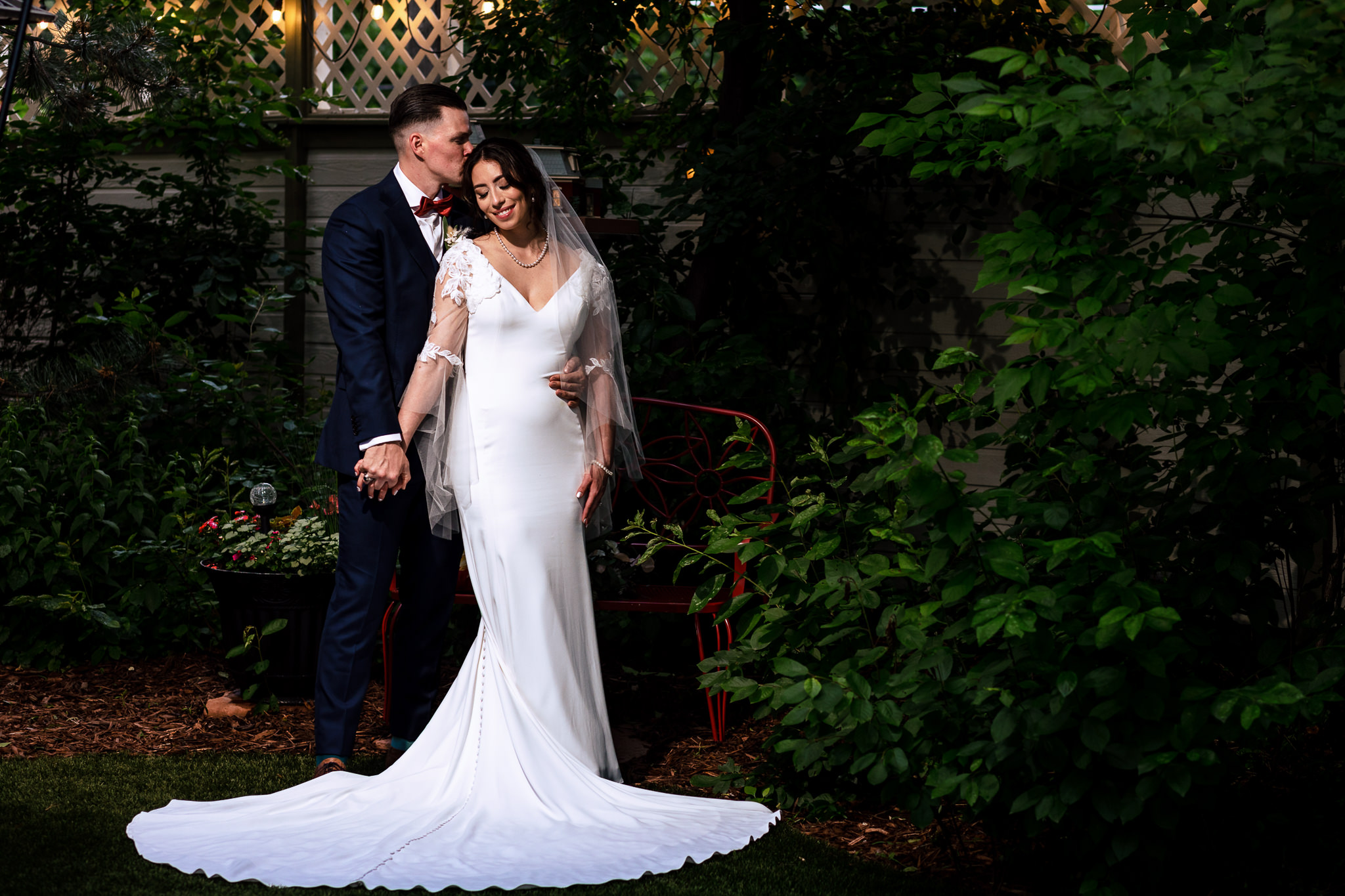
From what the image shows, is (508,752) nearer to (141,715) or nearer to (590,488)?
(590,488)

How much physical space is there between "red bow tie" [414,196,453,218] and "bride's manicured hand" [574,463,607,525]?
2.66 feet

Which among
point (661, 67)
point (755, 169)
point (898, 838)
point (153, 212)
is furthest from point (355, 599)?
point (153, 212)

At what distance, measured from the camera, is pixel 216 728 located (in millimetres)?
3865

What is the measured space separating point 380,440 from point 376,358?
0.73 feet

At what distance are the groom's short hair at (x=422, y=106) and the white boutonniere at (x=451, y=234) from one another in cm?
28

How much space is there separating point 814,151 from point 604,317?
1.78 meters

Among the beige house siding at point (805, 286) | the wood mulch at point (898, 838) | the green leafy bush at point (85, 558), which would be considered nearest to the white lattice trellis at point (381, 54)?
the beige house siding at point (805, 286)

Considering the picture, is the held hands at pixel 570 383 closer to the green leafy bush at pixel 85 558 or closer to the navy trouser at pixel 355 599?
the navy trouser at pixel 355 599

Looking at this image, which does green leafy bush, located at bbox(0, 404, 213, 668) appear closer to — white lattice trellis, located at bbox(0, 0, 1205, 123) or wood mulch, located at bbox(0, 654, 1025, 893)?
wood mulch, located at bbox(0, 654, 1025, 893)

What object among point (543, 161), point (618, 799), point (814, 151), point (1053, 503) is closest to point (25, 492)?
point (543, 161)

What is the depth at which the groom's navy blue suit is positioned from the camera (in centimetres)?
323

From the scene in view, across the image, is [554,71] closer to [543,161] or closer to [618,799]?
[543,161]

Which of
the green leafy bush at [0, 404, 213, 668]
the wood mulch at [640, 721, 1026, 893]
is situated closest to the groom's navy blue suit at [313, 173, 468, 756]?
the wood mulch at [640, 721, 1026, 893]

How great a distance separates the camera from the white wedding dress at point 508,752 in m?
2.75
